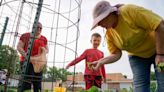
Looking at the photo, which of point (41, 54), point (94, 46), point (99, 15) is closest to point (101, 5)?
point (99, 15)

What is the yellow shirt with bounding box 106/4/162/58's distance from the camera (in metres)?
1.64

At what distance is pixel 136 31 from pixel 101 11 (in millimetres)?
244

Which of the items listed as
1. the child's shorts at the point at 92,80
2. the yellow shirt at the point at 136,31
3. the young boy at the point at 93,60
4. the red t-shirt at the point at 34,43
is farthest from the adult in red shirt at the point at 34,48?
the yellow shirt at the point at 136,31

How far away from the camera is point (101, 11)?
5.72ft

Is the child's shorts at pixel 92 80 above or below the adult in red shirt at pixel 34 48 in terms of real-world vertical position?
below

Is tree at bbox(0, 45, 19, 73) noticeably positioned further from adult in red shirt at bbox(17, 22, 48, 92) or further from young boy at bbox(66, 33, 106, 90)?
young boy at bbox(66, 33, 106, 90)

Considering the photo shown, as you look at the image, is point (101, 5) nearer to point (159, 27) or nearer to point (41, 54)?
point (159, 27)

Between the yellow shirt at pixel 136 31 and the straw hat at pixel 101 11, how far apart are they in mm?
78

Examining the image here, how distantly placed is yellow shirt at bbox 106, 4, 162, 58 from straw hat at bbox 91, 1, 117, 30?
0.08 metres

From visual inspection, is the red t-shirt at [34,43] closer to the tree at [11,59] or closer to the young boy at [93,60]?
the tree at [11,59]

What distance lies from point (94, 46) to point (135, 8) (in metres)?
2.21

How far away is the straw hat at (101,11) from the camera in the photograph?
170 centimetres

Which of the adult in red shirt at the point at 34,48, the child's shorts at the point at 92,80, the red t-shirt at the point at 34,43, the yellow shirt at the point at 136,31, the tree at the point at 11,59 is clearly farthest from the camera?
the child's shorts at the point at 92,80

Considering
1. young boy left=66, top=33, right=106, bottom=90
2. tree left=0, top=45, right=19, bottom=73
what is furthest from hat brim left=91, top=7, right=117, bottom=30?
young boy left=66, top=33, right=106, bottom=90
